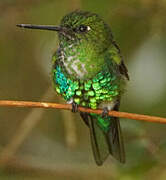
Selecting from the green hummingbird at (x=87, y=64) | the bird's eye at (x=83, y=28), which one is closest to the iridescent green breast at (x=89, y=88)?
the green hummingbird at (x=87, y=64)

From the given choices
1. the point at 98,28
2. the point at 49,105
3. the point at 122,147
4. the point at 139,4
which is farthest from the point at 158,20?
the point at 49,105

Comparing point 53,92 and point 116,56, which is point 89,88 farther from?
point 53,92

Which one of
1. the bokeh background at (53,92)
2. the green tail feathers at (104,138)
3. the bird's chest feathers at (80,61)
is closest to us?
the bird's chest feathers at (80,61)

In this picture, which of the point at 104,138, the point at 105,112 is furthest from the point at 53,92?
the point at 105,112

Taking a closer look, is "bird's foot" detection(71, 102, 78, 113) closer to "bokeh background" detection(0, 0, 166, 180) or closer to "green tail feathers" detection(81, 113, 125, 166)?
"green tail feathers" detection(81, 113, 125, 166)

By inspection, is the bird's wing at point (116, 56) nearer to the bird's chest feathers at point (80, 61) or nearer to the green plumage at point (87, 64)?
the green plumage at point (87, 64)

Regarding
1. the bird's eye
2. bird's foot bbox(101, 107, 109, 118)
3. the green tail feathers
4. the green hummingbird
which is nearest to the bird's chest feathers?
the green hummingbird
